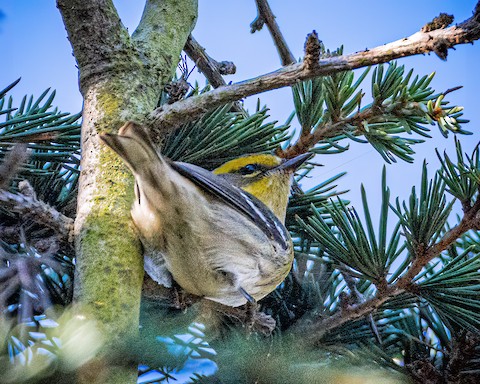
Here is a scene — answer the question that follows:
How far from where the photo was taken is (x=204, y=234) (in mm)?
1517

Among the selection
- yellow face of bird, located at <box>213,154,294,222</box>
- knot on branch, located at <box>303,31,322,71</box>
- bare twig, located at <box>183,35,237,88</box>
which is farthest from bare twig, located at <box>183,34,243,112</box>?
knot on branch, located at <box>303,31,322,71</box>

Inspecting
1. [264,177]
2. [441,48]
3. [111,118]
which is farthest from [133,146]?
[264,177]

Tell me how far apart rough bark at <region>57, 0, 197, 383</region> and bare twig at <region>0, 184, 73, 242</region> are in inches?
1.5

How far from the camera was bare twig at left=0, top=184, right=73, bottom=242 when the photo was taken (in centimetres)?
113

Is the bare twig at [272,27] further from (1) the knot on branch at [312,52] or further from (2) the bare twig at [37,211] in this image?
(2) the bare twig at [37,211]

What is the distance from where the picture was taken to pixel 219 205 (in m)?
1.60

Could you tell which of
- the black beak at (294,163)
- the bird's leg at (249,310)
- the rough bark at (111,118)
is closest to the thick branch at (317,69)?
the rough bark at (111,118)

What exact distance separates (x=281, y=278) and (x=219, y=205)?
0.24 metres

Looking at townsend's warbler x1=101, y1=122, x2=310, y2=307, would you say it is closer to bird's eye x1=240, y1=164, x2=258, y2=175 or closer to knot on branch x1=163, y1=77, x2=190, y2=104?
knot on branch x1=163, y1=77, x2=190, y2=104

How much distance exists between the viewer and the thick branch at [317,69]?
1.00m

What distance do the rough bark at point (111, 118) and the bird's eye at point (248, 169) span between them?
1.76 ft

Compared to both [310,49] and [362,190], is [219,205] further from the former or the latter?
[310,49]

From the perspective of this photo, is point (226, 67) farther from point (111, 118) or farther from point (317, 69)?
point (317, 69)

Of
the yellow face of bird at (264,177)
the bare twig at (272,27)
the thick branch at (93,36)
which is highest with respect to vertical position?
the bare twig at (272,27)
